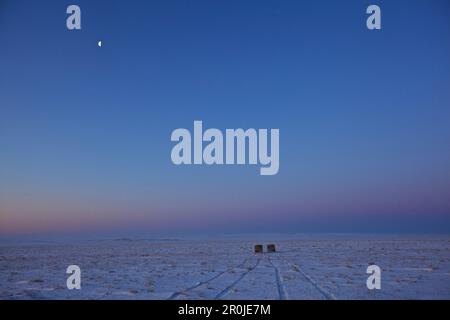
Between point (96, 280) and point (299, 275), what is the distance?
5.46 meters
